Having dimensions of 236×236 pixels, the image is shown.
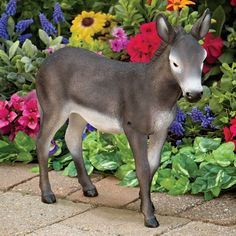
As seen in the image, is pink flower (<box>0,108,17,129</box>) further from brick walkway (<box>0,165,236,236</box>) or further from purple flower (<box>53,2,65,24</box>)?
purple flower (<box>53,2,65,24</box>)

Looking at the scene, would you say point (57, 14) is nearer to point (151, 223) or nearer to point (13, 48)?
point (13, 48)

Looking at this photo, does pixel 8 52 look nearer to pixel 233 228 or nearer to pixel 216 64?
pixel 216 64

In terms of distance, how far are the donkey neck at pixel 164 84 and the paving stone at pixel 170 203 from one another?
837 millimetres

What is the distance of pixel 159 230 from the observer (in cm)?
555

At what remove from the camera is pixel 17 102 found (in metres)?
7.53

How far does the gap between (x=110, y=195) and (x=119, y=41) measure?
1.74m

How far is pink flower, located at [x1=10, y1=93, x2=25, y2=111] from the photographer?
7.51m

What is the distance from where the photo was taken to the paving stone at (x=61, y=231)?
5.54 meters

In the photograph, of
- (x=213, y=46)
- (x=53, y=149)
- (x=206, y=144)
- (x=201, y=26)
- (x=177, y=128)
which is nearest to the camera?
(x=201, y=26)

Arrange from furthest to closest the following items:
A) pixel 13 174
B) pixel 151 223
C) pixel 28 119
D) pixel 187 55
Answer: pixel 28 119, pixel 13 174, pixel 151 223, pixel 187 55

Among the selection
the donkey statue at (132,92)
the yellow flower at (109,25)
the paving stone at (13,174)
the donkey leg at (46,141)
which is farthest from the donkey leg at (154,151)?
the yellow flower at (109,25)

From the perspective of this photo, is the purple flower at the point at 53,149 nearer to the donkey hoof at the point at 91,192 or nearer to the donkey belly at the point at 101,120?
the donkey hoof at the point at 91,192

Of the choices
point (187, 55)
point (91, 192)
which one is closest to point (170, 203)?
point (91, 192)

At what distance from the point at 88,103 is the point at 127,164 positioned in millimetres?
997
